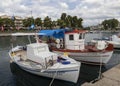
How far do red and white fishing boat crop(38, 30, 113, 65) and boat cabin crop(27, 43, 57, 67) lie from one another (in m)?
4.45

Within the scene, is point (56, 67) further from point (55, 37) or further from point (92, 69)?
point (55, 37)

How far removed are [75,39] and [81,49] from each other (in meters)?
1.42

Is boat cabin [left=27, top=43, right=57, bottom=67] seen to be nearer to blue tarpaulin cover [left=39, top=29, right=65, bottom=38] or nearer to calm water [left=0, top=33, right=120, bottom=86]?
calm water [left=0, top=33, right=120, bottom=86]

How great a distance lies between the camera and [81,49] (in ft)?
62.3

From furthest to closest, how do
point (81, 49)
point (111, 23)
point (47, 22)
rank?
point (111, 23) → point (47, 22) → point (81, 49)

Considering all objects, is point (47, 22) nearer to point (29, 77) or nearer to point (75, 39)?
point (75, 39)

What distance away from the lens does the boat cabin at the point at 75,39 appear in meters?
18.6

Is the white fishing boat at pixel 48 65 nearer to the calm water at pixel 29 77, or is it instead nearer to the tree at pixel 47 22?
the calm water at pixel 29 77

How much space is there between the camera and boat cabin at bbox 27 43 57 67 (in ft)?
43.7

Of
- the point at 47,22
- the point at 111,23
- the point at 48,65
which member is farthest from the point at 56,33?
the point at 111,23

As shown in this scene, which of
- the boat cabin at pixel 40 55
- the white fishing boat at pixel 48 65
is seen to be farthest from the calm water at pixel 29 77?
the boat cabin at pixel 40 55

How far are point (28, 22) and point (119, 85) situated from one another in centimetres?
8650

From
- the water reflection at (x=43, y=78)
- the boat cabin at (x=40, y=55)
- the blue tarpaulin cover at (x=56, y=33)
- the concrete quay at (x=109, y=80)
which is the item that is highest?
the blue tarpaulin cover at (x=56, y=33)

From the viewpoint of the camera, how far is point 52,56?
44.9 feet
